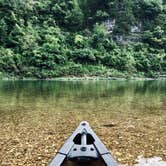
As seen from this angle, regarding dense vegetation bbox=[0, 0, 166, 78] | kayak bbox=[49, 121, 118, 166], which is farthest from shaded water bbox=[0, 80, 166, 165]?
dense vegetation bbox=[0, 0, 166, 78]

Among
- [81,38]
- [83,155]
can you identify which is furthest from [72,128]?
[81,38]

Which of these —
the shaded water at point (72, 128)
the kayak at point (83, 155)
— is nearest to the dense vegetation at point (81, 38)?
the shaded water at point (72, 128)

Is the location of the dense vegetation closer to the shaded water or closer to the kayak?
the shaded water

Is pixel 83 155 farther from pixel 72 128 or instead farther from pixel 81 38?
pixel 81 38

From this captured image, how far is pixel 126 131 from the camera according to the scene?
10859 mm

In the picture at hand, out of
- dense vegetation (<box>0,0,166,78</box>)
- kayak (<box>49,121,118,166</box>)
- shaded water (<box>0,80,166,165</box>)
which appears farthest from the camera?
dense vegetation (<box>0,0,166,78</box>)

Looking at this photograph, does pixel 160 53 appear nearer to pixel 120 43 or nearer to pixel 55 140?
pixel 120 43

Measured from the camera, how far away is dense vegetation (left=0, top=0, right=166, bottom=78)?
45.0 meters

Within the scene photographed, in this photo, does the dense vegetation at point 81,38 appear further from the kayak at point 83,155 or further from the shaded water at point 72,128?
the kayak at point 83,155

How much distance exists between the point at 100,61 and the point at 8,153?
40681 mm

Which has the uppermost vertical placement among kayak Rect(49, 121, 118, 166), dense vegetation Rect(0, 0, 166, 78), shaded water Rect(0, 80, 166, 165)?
dense vegetation Rect(0, 0, 166, 78)

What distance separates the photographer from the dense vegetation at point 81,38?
45000mm

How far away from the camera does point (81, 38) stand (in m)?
52.1

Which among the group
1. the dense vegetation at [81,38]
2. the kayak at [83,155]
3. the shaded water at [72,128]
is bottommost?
the shaded water at [72,128]
